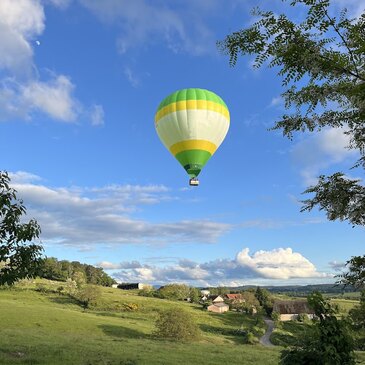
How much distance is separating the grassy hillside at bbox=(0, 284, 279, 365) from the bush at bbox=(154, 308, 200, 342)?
5.04 ft

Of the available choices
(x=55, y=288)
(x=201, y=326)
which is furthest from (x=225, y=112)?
(x=55, y=288)

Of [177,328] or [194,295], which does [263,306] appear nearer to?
→ [194,295]

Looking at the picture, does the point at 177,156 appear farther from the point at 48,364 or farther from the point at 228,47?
the point at 228,47

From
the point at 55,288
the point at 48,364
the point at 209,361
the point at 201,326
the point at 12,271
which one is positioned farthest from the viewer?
the point at 55,288

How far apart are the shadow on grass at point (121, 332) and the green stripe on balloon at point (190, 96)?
31463mm

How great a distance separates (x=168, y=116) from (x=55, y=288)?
8501cm

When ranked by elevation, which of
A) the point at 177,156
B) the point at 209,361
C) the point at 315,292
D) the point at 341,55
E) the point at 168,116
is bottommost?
the point at 209,361

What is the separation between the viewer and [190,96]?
135ft

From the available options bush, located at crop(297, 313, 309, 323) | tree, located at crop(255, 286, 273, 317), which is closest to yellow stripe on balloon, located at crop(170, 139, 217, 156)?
bush, located at crop(297, 313, 309, 323)

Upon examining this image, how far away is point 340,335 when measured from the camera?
793 centimetres

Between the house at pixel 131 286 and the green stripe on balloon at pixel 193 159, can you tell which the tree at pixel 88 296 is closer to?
the green stripe on balloon at pixel 193 159

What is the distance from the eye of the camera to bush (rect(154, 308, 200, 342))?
182 feet

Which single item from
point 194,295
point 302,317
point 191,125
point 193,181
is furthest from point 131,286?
point 191,125

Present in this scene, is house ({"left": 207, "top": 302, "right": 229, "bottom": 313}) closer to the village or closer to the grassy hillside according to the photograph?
the village
